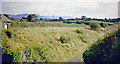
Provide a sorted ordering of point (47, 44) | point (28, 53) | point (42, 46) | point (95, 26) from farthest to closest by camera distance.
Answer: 1. point (95, 26)
2. point (47, 44)
3. point (42, 46)
4. point (28, 53)

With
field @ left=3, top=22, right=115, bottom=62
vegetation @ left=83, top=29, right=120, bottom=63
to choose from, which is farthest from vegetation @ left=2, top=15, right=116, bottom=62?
vegetation @ left=83, top=29, right=120, bottom=63

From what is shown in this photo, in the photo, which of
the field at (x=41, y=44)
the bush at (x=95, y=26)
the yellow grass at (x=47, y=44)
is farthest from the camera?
the bush at (x=95, y=26)

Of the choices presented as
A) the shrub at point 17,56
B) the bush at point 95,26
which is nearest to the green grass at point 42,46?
the shrub at point 17,56

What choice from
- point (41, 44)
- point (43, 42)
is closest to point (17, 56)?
point (41, 44)

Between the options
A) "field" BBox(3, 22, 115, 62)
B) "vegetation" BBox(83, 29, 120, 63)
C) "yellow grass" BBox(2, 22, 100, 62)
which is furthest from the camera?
"yellow grass" BBox(2, 22, 100, 62)

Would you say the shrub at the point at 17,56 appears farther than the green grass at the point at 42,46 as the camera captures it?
No

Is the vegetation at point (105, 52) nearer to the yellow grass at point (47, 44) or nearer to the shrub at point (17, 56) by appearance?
the yellow grass at point (47, 44)

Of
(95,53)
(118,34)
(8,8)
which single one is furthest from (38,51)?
(118,34)

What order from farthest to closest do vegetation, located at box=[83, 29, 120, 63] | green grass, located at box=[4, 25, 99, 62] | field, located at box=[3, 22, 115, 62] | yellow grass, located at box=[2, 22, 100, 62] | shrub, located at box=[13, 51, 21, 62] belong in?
yellow grass, located at box=[2, 22, 100, 62] < green grass, located at box=[4, 25, 99, 62] < field, located at box=[3, 22, 115, 62] < shrub, located at box=[13, 51, 21, 62] < vegetation, located at box=[83, 29, 120, 63]

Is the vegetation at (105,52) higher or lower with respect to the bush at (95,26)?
higher

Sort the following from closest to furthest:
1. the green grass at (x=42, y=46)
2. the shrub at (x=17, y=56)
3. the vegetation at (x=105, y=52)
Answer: the vegetation at (x=105, y=52) < the shrub at (x=17, y=56) < the green grass at (x=42, y=46)

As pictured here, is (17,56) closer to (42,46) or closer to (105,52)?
(42,46)

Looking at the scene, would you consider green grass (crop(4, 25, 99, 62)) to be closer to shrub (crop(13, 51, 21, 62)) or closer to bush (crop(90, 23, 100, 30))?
shrub (crop(13, 51, 21, 62))

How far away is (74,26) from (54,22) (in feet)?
7.84
